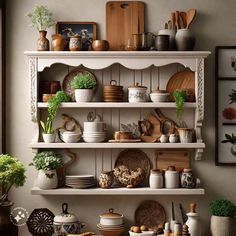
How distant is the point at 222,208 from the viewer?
400 cm

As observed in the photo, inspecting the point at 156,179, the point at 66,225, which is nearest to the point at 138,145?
the point at 156,179

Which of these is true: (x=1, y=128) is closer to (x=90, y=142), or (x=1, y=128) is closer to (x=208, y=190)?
(x=90, y=142)

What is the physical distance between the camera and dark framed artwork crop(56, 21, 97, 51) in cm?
417

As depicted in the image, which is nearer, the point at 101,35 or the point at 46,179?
the point at 46,179

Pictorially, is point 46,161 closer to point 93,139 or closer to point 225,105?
point 93,139

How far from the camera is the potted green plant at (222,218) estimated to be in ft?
13.1

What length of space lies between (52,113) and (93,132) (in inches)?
12.9


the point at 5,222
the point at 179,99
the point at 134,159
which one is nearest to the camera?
the point at 5,222

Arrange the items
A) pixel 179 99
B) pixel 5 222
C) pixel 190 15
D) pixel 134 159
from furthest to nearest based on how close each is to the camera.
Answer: pixel 134 159 → pixel 190 15 → pixel 179 99 → pixel 5 222

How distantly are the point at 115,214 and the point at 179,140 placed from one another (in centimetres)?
71

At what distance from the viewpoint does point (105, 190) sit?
404 cm

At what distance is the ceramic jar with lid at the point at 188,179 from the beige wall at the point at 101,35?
0.17m

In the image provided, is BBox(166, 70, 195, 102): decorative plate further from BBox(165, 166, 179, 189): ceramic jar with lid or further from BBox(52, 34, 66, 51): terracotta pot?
BBox(52, 34, 66, 51): terracotta pot

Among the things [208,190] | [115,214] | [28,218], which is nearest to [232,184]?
[208,190]
